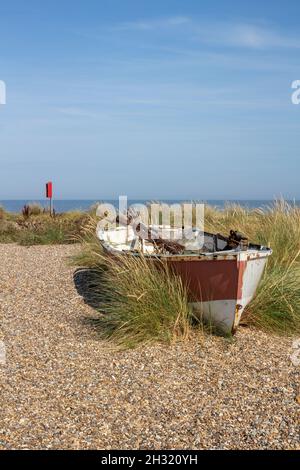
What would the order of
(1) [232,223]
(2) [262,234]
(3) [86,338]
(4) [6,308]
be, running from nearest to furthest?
(3) [86,338]
(4) [6,308]
(2) [262,234]
(1) [232,223]

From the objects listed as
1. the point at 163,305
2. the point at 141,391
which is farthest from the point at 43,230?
the point at 141,391

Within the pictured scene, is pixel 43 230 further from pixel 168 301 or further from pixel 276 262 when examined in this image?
pixel 168 301

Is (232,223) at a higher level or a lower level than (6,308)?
higher

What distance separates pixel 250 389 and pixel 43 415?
1.75 m

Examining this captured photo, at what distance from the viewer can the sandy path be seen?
3801mm

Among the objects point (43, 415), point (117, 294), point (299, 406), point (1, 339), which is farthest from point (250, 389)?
point (1, 339)

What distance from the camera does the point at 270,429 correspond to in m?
3.90

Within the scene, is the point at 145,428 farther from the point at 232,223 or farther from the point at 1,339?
the point at 232,223

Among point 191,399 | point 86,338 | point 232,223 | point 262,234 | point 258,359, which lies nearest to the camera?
point 191,399

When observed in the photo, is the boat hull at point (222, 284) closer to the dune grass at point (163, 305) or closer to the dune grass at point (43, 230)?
the dune grass at point (163, 305)

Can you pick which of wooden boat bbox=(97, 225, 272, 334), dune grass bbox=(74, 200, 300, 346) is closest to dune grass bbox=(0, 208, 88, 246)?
dune grass bbox=(74, 200, 300, 346)

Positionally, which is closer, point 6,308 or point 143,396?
point 143,396

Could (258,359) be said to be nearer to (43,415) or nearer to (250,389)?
(250,389)

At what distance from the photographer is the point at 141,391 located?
15.0 ft
